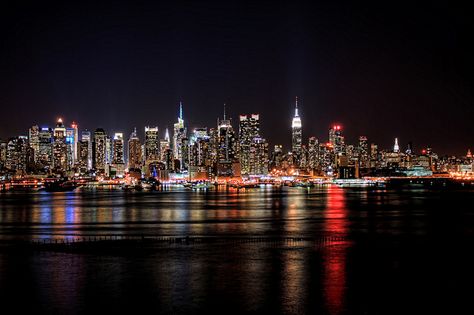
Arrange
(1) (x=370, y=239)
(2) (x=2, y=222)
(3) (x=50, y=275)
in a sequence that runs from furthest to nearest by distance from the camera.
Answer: (2) (x=2, y=222) < (1) (x=370, y=239) < (3) (x=50, y=275)

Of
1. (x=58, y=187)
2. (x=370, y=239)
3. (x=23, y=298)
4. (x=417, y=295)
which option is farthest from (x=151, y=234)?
(x=58, y=187)

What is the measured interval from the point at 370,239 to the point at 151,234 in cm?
1369

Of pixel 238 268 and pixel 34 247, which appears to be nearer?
pixel 238 268

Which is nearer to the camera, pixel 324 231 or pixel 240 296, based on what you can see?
pixel 240 296

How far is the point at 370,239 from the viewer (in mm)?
37188

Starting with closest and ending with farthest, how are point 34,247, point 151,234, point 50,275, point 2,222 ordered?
point 50,275, point 34,247, point 151,234, point 2,222

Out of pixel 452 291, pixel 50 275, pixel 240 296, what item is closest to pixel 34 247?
pixel 50 275

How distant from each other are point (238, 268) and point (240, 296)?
209 inches

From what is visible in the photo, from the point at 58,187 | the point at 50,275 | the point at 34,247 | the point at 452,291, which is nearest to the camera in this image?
the point at 452,291

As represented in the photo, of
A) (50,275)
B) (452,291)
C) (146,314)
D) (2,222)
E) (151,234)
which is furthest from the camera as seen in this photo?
(2,222)

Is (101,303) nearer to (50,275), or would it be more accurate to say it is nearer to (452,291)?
(50,275)

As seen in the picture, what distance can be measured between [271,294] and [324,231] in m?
20.9

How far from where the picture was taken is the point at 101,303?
20188mm

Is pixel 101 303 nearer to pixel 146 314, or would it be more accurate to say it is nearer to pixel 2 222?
pixel 146 314
